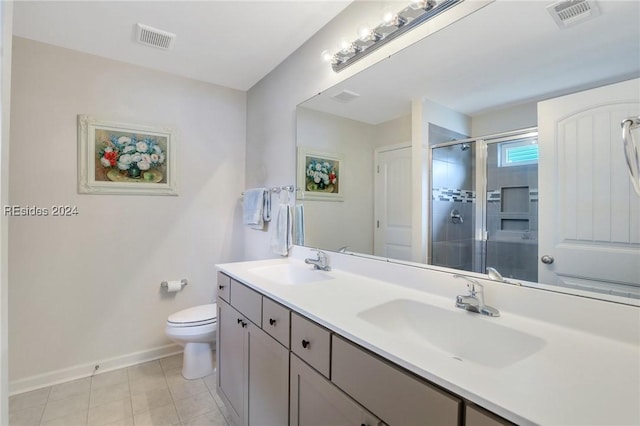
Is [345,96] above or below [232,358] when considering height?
above

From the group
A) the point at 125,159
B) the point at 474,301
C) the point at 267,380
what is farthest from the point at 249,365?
the point at 125,159

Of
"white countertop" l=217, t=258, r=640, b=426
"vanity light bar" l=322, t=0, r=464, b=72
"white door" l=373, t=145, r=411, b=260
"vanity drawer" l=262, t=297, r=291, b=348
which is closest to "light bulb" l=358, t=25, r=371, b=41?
"vanity light bar" l=322, t=0, r=464, b=72

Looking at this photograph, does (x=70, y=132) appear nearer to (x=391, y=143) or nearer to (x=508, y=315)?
(x=391, y=143)

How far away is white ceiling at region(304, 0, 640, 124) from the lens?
0.85 m

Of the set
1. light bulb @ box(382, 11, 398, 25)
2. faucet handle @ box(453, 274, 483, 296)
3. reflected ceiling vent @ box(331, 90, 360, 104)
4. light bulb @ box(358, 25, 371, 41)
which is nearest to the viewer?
faucet handle @ box(453, 274, 483, 296)

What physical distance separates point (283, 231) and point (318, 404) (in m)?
1.31

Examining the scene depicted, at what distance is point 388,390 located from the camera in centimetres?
74

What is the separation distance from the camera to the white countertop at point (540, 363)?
0.53 meters

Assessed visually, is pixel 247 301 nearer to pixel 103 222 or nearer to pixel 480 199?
pixel 480 199

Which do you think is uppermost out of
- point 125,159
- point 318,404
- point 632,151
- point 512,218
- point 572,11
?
point 572,11

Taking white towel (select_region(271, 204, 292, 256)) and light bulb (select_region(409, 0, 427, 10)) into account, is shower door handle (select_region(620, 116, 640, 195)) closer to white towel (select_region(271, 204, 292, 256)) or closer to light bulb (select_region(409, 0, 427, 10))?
A: light bulb (select_region(409, 0, 427, 10))

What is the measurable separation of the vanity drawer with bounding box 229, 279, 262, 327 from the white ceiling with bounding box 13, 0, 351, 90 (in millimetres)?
1598

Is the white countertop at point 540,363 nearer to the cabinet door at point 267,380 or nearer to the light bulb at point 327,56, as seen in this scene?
the cabinet door at point 267,380

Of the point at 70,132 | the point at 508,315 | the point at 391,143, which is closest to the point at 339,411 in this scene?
the point at 508,315
